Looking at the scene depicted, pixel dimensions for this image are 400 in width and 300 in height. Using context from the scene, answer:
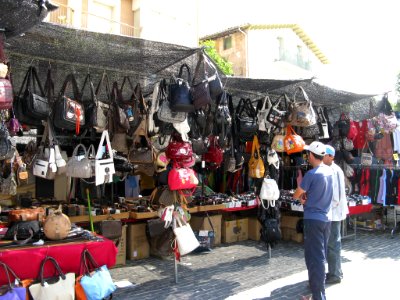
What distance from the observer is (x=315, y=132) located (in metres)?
7.39

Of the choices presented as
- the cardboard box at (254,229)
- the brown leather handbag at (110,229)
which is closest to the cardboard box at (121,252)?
the brown leather handbag at (110,229)

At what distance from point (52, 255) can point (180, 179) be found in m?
2.06

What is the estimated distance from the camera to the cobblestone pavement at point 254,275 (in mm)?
4992

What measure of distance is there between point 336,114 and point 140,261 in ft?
17.4

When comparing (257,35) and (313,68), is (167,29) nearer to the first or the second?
(257,35)

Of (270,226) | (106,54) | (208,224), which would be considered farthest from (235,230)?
(106,54)

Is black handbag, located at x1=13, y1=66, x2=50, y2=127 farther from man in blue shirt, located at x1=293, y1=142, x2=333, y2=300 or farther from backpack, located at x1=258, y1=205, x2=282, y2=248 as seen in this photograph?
backpack, located at x1=258, y1=205, x2=282, y2=248

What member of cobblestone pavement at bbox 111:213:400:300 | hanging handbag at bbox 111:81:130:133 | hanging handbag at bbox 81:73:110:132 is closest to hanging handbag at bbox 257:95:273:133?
cobblestone pavement at bbox 111:213:400:300

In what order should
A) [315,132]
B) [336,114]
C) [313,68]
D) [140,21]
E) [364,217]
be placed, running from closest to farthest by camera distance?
[315,132], [336,114], [364,217], [140,21], [313,68]

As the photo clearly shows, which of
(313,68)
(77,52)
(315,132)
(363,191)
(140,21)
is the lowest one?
(363,191)

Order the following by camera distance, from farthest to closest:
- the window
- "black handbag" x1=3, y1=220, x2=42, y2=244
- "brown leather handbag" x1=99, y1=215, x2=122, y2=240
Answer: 1. the window
2. "brown leather handbag" x1=99, y1=215, x2=122, y2=240
3. "black handbag" x1=3, y1=220, x2=42, y2=244

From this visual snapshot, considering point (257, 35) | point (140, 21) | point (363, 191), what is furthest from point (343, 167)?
point (257, 35)

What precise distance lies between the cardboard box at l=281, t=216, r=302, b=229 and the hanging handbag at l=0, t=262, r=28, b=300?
19.3 ft

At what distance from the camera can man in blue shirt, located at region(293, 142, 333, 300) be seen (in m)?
4.45
